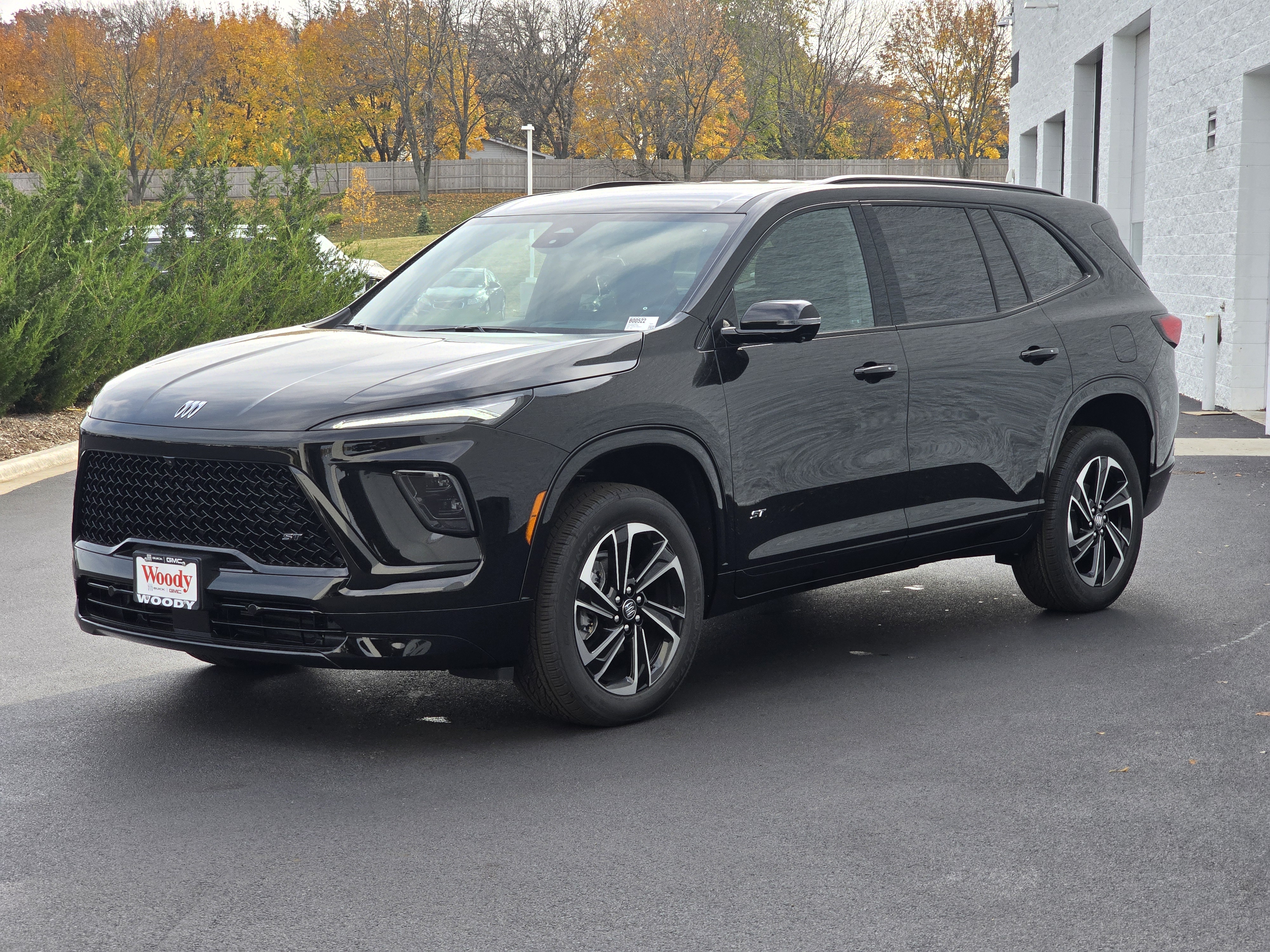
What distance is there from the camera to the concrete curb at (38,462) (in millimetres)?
11867

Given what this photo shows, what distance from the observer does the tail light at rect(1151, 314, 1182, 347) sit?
24.2 ft

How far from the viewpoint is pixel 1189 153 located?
17.7 metres

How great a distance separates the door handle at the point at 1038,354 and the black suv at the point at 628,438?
0.08 feet

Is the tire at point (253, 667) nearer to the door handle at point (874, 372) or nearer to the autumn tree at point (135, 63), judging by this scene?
the door handle at point (874, 372)

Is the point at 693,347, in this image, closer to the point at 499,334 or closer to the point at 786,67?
the point at 499,334

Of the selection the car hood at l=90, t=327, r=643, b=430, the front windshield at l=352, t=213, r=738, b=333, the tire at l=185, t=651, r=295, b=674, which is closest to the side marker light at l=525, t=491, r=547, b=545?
the car hood at l=90, t=327, r=643, b=430

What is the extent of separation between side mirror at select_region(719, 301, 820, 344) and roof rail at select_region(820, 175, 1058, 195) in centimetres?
71

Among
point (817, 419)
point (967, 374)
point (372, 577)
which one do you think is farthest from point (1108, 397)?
point (372, 577)

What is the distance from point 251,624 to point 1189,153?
1552 centimetres

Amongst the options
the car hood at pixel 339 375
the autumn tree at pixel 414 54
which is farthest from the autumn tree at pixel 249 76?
the car hood at pixel 339 375

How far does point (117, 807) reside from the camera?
4.55 meters

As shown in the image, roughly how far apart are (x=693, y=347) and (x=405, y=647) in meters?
1.51

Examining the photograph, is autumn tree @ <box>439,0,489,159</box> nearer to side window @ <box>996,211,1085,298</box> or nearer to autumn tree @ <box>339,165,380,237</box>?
autumn tree @ <box>339,165,380,237</box>

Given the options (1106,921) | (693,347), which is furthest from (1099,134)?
(1106,921)
